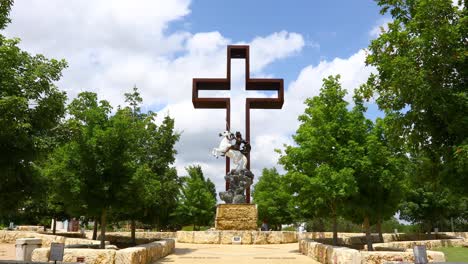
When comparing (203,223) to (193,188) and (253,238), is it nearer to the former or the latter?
(193,188)

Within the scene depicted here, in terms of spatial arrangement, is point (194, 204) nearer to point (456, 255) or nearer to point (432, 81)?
point (456, 255)

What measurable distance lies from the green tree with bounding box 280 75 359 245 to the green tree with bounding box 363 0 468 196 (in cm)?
523

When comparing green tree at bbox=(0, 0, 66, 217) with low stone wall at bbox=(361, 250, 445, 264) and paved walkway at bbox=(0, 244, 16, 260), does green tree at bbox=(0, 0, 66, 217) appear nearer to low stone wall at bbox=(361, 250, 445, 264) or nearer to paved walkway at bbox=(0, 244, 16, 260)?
paved walkway at bbox=(0, 244, 16, 260)

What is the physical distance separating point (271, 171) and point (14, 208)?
1353 inches

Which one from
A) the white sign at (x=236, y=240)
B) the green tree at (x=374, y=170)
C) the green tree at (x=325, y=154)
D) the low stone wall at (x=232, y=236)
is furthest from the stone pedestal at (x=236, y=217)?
the green tree at (x=374, y=170)

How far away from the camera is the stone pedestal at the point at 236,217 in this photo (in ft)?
83.3

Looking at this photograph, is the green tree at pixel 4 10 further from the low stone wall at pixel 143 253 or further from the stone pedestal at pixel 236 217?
the stone pedestal at pixel 236 217

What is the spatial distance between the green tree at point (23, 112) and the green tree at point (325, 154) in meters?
8.98

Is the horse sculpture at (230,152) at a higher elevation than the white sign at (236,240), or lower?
higher

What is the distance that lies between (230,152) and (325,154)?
43.9ft

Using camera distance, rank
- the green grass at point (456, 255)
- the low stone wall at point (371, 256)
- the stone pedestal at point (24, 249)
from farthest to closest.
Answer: the green grass at point (456, 255), the stone pedestal at point (24, 249), the low stone wall at point (371, 256)

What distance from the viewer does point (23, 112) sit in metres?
8.88

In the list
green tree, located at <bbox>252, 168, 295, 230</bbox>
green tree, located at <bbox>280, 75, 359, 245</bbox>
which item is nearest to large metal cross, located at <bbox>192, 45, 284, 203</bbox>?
green tree, located at <bbox>252, 168, 295, 230</bbox>

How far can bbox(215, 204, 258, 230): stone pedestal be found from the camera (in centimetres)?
2539
